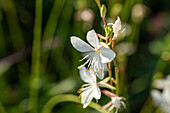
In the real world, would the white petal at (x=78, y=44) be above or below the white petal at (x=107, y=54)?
above

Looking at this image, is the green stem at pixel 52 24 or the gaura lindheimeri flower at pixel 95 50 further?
the green stem at pixel 52 24

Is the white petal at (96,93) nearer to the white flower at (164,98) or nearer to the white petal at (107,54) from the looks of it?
the white petal at (107,54)

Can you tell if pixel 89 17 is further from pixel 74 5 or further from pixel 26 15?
pixel 26 15

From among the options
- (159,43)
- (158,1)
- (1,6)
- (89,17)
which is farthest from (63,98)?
(158,1)

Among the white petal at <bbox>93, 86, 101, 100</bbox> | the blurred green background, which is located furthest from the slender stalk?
the white petal at <bbox>93, 86, 101, 100</bbox>

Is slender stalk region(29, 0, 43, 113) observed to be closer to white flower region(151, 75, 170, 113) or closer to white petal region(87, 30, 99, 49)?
white flower region(151, 75, 170, 113)

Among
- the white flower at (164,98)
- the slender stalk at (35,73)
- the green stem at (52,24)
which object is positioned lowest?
the white flower at (164,98)

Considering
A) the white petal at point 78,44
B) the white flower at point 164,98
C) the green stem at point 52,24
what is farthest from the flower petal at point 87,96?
the green stem at point 52,24

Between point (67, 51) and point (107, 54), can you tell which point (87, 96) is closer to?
point (107, 54)
